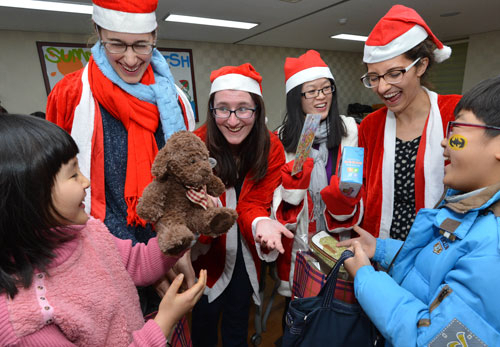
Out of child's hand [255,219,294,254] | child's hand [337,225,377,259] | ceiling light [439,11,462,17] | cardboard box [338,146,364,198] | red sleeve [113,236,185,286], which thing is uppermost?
ceiling light [439,11,462,17]

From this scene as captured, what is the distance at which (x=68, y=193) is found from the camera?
0.66 metres

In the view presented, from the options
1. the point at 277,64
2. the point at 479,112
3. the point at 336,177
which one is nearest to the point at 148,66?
the point at 336,177

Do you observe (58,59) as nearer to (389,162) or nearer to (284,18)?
(284,18)

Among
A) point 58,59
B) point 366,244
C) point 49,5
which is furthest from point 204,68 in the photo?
point 366,244

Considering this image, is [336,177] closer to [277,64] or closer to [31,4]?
[31,4]

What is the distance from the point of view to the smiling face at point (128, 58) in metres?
1.06

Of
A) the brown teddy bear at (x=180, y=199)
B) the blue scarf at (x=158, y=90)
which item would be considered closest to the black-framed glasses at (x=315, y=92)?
the blue scarf at (x=158, y=90)

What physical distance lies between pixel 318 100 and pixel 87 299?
148cm

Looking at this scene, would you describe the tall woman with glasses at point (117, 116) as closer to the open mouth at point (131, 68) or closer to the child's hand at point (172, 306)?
the open mouth at point (131, 68)

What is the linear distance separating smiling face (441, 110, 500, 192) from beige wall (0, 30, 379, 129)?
5510mm

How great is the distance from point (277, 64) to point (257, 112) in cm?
572

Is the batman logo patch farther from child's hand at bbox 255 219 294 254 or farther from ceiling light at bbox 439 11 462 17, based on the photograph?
ceiling light at bbox 439 11 462 17

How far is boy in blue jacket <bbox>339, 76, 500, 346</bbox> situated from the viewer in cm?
63

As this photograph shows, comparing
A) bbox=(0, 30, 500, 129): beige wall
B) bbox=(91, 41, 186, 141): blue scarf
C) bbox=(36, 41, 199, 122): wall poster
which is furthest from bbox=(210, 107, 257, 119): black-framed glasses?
bbox=(36, 41, 199, 122): wall poster
